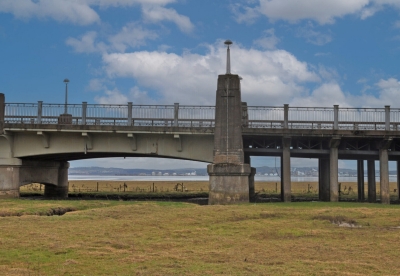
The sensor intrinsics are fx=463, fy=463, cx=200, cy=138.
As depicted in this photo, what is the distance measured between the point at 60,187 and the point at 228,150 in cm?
2355

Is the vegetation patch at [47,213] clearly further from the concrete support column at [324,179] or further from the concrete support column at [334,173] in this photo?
the concrete support column at [324,179]

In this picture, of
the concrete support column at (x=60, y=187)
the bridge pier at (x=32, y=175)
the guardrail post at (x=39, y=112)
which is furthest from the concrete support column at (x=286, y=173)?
the concrete support column at (x=60, y=187)

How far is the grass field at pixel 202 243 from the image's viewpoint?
13484 millimetres

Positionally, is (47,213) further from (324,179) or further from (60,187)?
(324,179)

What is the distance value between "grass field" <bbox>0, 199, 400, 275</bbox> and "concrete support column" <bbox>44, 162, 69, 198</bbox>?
923 inches

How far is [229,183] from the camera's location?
117 feet

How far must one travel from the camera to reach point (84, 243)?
17.2 m

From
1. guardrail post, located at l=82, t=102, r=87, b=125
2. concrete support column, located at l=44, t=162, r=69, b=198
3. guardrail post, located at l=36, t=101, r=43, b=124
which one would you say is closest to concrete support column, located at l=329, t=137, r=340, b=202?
guardrail post, located at l=82, t=102, r=87, b=125

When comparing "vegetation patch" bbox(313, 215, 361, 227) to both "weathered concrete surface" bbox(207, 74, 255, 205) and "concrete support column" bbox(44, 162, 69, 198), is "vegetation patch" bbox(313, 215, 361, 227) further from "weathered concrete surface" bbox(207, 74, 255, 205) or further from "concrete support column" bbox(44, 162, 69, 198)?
"concrete support column" bbox(44, 162, 69, 198)

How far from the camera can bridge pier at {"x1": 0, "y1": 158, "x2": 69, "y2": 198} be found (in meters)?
41.3

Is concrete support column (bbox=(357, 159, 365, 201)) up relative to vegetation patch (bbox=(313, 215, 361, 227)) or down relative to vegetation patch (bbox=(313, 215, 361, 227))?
up

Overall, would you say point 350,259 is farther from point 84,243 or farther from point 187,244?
point 84,243

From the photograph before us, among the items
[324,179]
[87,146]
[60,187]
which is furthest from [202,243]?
[60,187]

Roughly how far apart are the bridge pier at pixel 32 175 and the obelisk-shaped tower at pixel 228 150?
18374 millimetres
